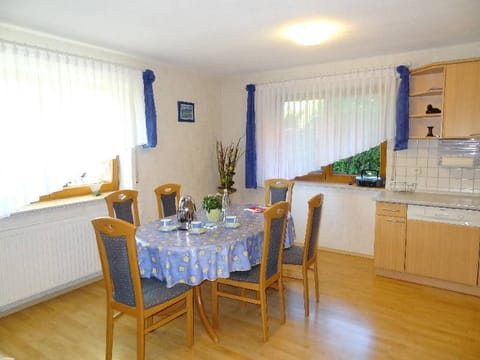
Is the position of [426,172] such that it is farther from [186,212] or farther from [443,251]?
[186,212]

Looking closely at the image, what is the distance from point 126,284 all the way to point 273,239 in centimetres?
106

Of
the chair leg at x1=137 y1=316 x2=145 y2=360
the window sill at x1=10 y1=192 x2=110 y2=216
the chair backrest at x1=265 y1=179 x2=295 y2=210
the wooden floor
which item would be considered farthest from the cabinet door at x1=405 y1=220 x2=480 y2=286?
the window sill at x1=10 y1=192 x2=110 y2=216

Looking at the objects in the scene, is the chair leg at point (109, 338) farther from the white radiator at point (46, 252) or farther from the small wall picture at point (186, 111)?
the small wall picture at point (186, 111)

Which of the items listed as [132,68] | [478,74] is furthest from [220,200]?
[478,74]

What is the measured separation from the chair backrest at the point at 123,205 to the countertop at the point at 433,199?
2.47 meters

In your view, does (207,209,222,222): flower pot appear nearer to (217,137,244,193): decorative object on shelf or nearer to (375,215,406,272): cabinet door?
(375,215,406,272): cabinet door

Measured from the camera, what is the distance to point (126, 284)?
7.07 feet

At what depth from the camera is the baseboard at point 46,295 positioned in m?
2.98

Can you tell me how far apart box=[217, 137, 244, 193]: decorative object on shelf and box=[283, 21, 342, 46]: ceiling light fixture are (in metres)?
2.22

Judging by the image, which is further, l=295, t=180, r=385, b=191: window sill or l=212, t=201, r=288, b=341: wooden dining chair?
l=295, t=180, r=385, b=191: window sill

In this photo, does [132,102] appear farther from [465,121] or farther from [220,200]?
[465,121]

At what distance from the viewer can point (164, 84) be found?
4328 millimetres

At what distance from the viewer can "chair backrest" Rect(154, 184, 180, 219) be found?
3.48m

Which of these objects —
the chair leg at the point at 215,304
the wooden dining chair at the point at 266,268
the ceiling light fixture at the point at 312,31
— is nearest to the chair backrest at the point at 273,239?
the wooden dining chair at the point at 266,268
